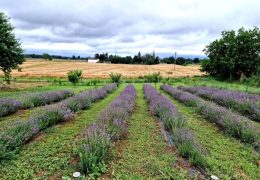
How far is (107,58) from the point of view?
94562mm

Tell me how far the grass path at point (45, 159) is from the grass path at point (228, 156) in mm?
2163

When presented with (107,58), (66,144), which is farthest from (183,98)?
(107,58)

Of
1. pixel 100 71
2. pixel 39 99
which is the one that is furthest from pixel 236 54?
pixel 39 99

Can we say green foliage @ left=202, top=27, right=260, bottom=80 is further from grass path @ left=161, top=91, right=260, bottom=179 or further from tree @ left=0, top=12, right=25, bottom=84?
grass path @ left=161, top=91, right=260, bottom=179

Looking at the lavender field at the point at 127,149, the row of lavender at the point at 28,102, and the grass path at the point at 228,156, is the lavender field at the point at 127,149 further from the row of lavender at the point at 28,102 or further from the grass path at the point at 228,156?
the row of lavender at the point at 28,102

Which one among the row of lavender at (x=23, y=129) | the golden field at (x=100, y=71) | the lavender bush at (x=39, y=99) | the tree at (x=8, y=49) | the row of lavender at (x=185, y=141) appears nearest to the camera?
the row of lavender at (x=185, y=141)

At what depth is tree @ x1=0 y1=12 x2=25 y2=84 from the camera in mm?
14234

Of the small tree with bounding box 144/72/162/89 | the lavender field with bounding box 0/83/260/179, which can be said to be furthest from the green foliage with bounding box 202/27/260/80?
the lavender field with bounding box 0/83/260/179

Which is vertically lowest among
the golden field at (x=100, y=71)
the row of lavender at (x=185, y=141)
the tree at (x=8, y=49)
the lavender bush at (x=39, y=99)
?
the golden field at (x=100, y=71)

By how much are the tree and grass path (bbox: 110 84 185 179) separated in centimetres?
1172

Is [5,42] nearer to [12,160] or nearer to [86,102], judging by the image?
[86,102]

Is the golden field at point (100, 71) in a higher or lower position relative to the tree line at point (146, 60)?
lower

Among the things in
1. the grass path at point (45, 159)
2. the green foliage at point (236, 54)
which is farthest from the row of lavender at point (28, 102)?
the green foliage at point (236, 54)

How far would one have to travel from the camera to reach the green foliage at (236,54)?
1185 inches
